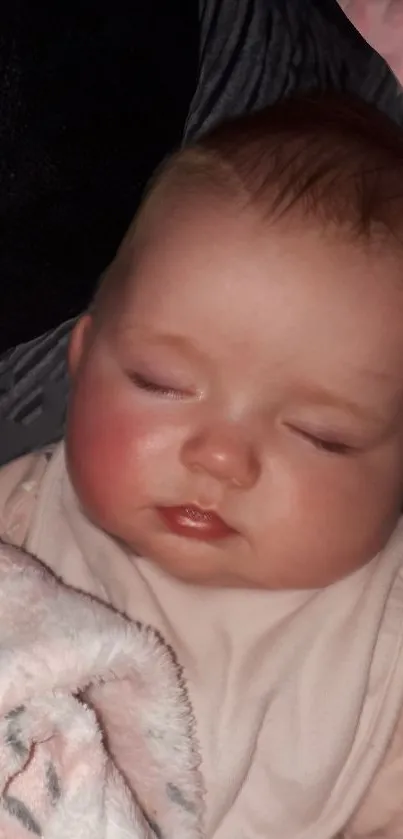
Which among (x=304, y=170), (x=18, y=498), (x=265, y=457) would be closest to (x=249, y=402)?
(x=265, y=457)

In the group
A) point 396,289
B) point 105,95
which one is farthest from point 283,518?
point 105,95

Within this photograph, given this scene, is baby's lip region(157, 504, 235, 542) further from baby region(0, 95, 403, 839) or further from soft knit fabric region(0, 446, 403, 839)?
soft knit fabric region(0, 446, 403, 839)

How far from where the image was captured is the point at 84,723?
80 cm

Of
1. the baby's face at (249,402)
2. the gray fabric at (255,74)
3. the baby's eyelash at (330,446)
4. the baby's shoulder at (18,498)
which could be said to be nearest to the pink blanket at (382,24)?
the gray fabric at (255,74)

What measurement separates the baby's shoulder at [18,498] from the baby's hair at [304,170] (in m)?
0.22

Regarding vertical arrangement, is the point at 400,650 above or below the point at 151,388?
below

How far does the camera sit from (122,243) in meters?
1.00

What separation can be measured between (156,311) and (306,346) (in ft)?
0.40

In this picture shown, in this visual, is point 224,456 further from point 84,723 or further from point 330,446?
point 84,723

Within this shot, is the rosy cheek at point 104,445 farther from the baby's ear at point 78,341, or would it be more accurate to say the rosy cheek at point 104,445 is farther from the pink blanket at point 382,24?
the pink blanket at point 382,24

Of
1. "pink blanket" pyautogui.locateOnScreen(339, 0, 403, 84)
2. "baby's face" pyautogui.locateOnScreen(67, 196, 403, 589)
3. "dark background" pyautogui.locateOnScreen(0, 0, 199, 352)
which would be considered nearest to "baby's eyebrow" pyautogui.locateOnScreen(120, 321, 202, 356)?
"baby's face" pyautogui.locateOnScreen(67, 196, 403, 589)

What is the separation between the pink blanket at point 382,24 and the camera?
1062mm

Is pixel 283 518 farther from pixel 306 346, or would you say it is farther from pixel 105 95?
pixel 105 95

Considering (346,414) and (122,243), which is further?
(122,243)
